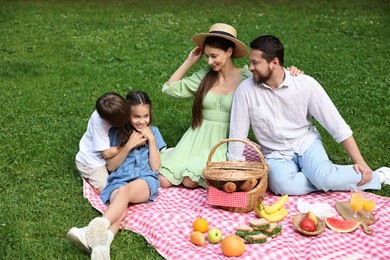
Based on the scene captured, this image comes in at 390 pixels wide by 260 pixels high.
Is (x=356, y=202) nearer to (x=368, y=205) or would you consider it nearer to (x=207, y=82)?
(x=368, y=205)

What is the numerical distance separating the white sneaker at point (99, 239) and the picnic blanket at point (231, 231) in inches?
16.4

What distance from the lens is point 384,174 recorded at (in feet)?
18.5

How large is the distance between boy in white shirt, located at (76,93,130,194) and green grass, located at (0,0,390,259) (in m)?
0.23

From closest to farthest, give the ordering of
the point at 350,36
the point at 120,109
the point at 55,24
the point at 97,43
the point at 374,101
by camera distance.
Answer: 1. the point at 120,109
2. the point at 374,101
3. the point at 97,43
4. the point at 350,36
5. the point at 55,24

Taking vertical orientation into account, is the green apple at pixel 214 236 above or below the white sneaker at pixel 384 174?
below

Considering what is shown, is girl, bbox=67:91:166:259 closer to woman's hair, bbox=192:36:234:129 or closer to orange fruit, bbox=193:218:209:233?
woman's hair, bbox=192:36:234:129

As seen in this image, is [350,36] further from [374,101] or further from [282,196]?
[282,196]

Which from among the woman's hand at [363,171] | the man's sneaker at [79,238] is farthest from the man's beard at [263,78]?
the man's sneaker at [79,238]

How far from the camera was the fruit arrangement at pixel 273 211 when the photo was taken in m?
4.86

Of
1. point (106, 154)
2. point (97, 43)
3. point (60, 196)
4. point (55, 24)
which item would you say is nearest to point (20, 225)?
point (60, 196)

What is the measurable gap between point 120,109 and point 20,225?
4.18 feet

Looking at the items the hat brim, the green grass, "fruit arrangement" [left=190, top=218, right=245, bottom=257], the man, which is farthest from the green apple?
the hat brim

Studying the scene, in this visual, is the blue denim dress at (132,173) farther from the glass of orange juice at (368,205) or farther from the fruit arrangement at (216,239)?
the glass of orange juice at (368,205)

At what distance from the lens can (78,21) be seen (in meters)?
14.2
